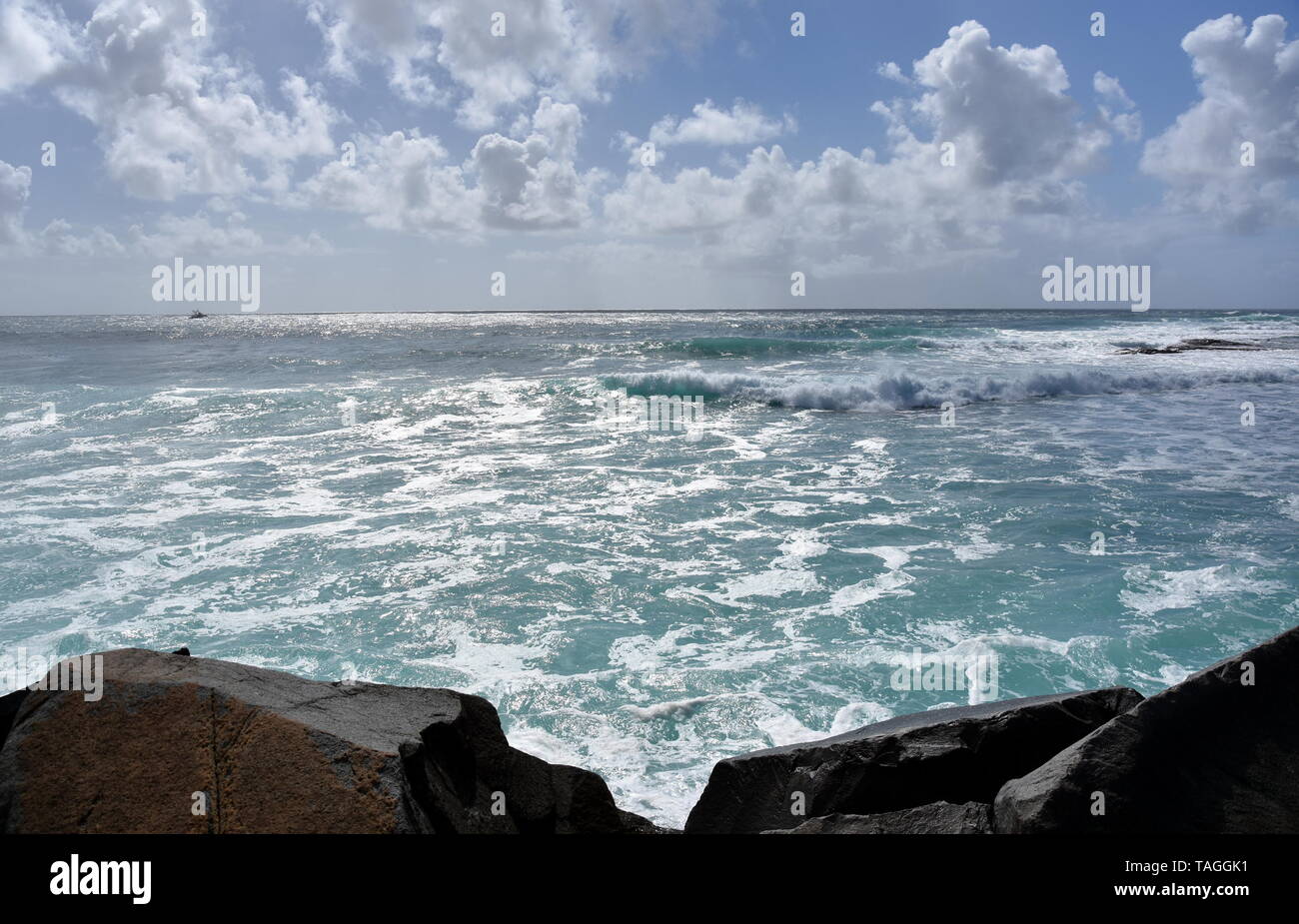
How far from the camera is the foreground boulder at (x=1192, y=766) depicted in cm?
290

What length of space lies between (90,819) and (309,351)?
43.9m

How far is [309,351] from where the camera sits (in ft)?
141

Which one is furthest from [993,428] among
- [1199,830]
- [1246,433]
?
[1199,830]

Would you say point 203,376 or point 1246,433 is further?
point 203,376

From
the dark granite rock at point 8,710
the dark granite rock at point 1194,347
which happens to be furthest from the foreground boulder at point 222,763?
the dark granite rock at point 1194,347

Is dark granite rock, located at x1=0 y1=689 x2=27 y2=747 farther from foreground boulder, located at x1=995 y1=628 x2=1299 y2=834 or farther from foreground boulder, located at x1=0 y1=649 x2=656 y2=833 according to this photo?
foreground boulder, located at x1=995 y1=628 x2=1299 y2=834

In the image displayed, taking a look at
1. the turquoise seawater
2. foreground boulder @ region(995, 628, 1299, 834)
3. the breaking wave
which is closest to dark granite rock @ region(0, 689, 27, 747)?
the turquoise seawater

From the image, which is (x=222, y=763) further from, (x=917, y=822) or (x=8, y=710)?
(x=917, y=822)

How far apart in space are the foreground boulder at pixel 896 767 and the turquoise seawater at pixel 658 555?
645mm

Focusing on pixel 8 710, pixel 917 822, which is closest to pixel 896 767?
pixel 917 822

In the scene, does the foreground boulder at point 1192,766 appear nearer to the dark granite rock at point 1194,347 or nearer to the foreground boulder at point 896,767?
the foreground boulder at point 896,767

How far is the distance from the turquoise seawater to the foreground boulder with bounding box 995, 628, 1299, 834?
2176 millimetres
